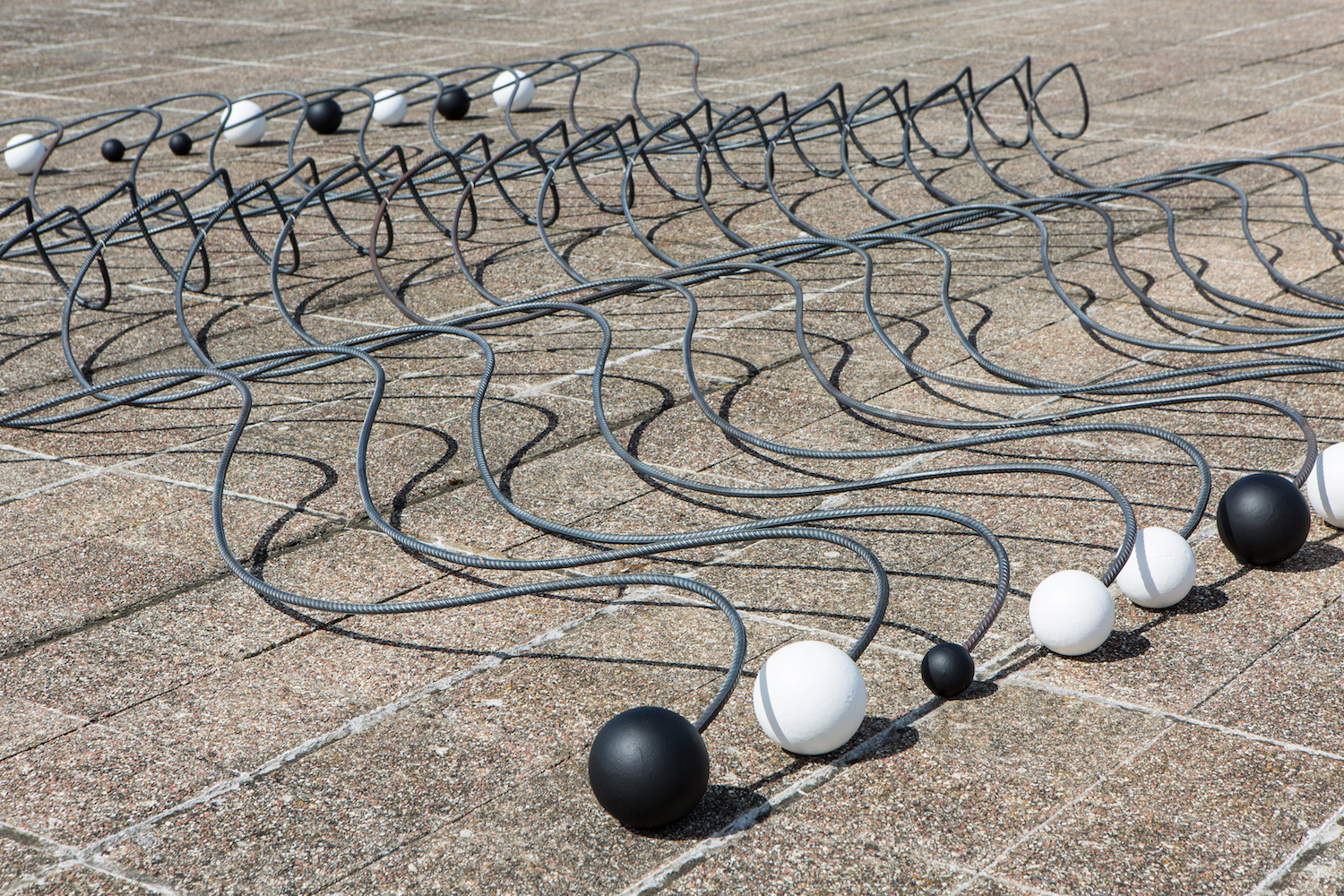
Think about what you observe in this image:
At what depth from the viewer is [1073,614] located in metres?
3.95

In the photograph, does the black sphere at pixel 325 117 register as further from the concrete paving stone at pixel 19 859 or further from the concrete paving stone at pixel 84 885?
the concrete paving stone at pixel 84 885

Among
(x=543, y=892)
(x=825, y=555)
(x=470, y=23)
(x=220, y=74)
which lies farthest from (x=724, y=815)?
(x=470, y=23)

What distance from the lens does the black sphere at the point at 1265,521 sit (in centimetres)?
441

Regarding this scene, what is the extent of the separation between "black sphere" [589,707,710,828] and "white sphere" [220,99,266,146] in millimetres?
10707

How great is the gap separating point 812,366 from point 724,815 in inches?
122

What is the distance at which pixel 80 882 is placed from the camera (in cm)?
326

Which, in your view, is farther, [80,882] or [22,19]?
[22,19]

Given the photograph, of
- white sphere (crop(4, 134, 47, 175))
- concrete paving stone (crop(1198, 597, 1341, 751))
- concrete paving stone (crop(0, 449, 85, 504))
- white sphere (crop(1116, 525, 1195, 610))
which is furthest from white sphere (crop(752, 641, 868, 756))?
white sphere (crop(4, 134, 47, 175))

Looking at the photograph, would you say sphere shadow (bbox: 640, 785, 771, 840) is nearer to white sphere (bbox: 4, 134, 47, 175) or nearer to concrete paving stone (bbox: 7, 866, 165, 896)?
concrete paving stone (bbox: 7, 866, 165, 896)

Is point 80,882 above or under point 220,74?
under

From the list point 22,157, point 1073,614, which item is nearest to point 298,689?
point 1073,614

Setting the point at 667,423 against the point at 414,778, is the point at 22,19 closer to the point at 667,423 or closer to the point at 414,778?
the point at 667,423

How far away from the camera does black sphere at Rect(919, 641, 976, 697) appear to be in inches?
149

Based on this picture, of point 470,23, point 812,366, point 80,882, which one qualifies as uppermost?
point 470,23
